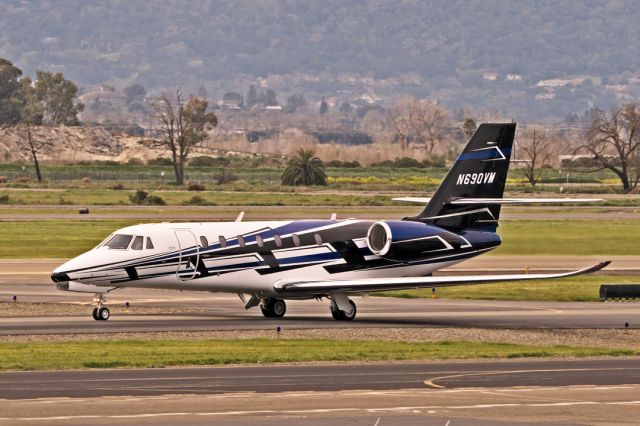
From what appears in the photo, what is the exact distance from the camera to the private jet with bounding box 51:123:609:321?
41750 mm

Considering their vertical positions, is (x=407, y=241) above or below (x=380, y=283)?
above

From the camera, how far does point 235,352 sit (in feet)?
115

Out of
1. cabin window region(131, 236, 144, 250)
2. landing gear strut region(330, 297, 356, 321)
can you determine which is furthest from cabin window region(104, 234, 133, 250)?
landing gear strut region(330, 297, 356, 321)

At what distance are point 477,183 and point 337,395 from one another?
1988cm

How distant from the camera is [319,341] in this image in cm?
3803

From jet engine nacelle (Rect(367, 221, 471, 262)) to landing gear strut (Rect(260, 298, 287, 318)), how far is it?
357cm

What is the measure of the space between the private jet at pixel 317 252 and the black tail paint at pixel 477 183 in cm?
3

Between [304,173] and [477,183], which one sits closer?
[477,183]

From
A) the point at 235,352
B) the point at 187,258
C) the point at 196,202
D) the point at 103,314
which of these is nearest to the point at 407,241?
the point at 187,258

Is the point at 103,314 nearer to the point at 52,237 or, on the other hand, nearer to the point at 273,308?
the point at 273,308

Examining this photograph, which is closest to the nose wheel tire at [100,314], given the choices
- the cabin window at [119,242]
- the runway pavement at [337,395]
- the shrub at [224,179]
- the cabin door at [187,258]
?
the cabin window at [119,242]

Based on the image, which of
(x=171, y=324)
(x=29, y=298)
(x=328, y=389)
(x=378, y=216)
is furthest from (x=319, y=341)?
(x=378, y=216)

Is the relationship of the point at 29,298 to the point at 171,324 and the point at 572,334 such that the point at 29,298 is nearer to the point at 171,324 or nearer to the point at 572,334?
the point at 171,324

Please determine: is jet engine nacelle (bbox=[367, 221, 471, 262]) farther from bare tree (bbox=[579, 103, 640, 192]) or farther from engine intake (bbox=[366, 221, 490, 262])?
bare tree (bbox=[579, 103, 640, 192])
